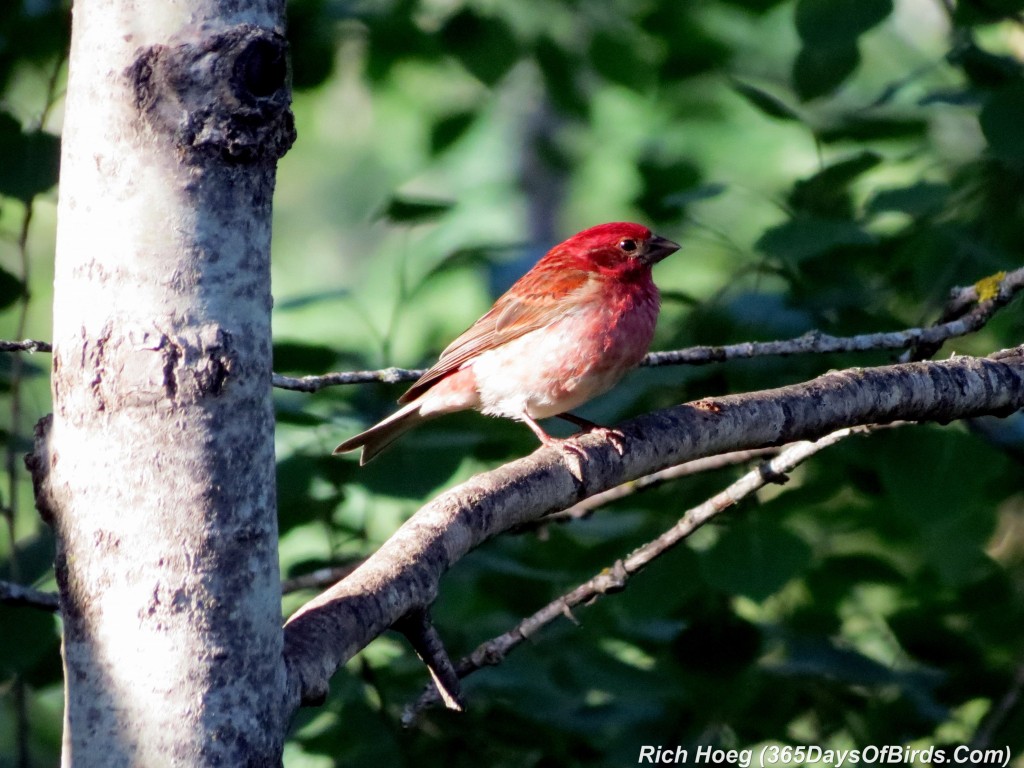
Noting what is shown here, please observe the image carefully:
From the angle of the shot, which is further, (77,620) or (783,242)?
(783,242)

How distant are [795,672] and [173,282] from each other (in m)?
3.43

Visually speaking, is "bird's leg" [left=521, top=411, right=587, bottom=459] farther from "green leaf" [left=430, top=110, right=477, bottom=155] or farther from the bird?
"green leaf" [left=430, top=110, right=477, bottom=155]

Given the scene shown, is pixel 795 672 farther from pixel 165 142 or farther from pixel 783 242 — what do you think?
pixel 165 142

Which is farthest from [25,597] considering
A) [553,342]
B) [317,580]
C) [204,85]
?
[553,342]

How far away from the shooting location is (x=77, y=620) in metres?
1.96

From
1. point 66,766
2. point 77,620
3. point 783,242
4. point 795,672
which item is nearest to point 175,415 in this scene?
point 77,620

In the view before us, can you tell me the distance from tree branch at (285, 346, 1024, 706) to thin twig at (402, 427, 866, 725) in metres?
0.13

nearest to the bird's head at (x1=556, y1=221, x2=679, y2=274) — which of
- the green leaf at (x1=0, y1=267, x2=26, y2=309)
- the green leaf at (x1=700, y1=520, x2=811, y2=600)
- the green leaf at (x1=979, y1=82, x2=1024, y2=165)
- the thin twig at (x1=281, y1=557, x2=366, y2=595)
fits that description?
the green leaf at (x1=979, y1=82, x2=1024, y2=165)

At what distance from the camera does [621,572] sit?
3062 millimetres

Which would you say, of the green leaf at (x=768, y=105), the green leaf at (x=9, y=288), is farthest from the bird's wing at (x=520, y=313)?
the green leaf at (x=9, y=288)

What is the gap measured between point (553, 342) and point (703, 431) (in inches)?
79.7

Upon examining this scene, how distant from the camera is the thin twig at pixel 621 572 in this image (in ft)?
8.82

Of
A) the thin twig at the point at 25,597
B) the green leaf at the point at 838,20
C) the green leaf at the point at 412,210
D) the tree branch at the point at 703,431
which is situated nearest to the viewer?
the tree branch at the point at 703,431

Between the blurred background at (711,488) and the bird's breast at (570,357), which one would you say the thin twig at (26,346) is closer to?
the blurred background at (711,488)
